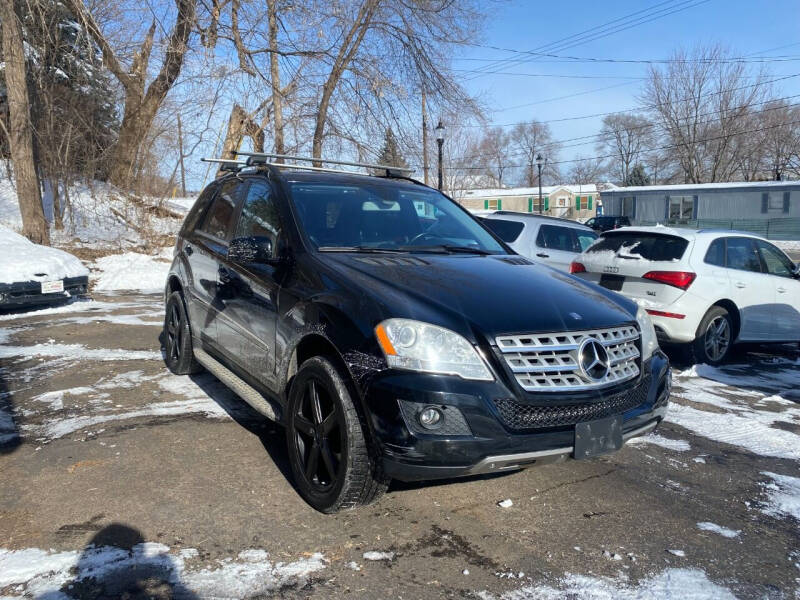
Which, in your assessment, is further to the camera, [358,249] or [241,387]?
[241,387]

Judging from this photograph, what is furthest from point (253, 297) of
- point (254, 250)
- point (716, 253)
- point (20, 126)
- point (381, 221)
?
point (20, 126)

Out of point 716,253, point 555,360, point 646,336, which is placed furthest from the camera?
point 716,253

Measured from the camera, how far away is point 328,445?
10.8 ft

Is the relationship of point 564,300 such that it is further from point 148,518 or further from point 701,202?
point 701,202

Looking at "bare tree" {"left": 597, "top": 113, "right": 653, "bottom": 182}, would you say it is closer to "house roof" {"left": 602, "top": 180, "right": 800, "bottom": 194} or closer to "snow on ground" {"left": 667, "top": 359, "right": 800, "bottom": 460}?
"house roof" {"left": 602, "top": 180, "right": 800, "bottom": 194}

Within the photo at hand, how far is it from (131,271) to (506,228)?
27.6 ft

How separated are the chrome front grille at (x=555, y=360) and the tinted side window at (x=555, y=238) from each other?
6.80m

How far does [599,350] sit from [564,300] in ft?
1.22

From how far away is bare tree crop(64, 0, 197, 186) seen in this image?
1457cm

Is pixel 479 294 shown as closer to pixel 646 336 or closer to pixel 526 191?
pixel 646 336

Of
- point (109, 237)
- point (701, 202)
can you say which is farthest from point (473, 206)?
point (109, 237)

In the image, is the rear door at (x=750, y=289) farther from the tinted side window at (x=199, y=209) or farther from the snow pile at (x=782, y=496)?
the tinted side window at (x=199, y=209)

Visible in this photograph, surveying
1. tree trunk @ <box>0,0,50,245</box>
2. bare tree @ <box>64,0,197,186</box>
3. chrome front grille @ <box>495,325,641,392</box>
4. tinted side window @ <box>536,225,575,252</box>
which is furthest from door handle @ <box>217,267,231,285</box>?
tree trunk @ <box>0,0,50,245</box>

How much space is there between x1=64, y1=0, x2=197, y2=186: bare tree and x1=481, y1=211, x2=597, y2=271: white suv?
367 inches
